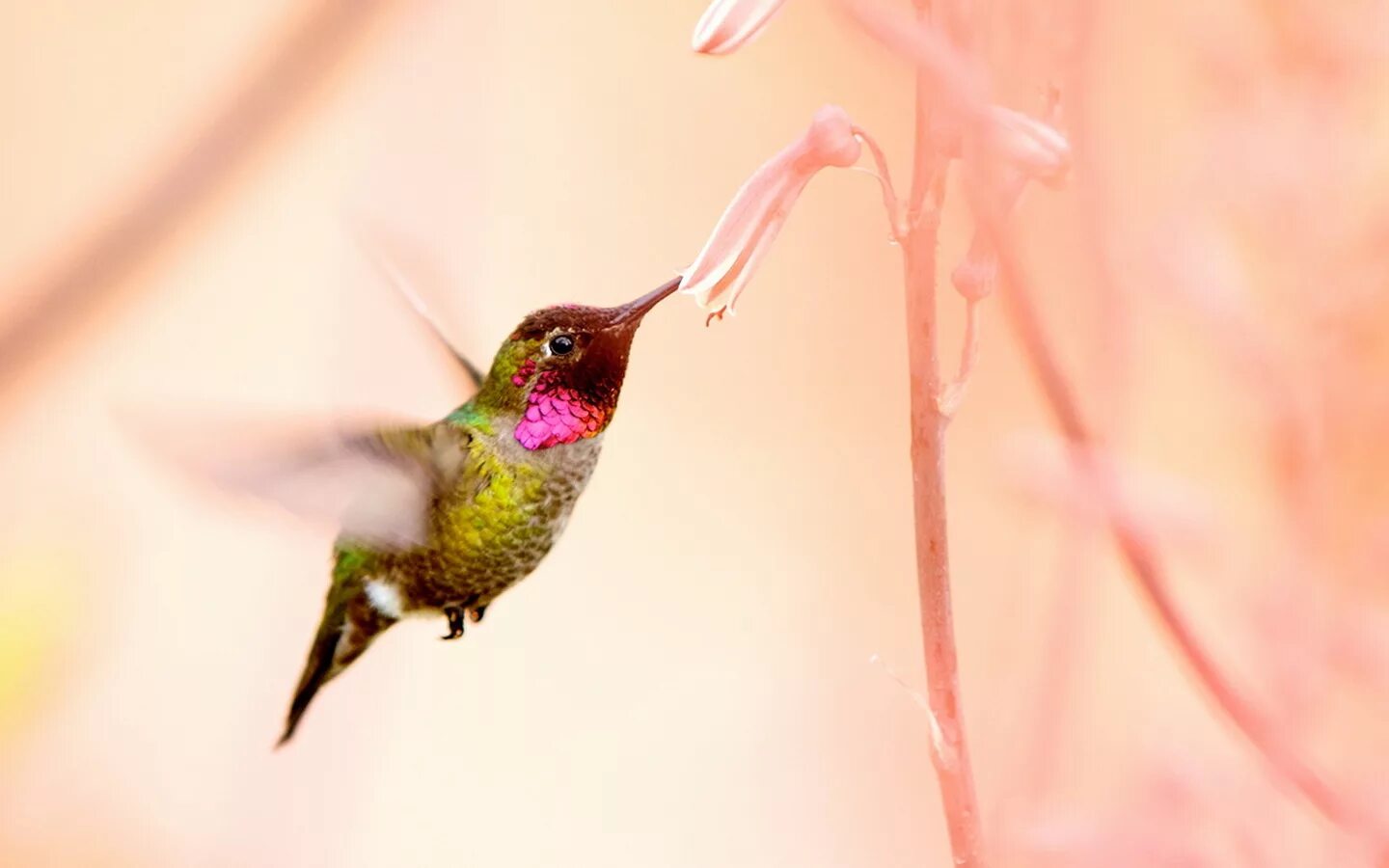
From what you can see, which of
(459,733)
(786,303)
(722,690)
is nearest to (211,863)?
(459,733)

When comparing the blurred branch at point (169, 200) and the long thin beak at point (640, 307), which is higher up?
the blurred branch at point (169, 200)

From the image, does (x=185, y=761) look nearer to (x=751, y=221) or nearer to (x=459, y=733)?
(x=459, y=733)

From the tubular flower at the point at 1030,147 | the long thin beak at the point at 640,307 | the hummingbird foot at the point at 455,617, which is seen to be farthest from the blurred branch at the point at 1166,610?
the hummingbird foot at the point at 455,617

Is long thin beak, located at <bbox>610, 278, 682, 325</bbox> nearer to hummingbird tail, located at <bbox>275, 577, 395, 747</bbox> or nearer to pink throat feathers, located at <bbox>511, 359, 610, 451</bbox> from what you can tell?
pink throat feathers, located at <bbox>511, 359, 610, 451</bbox>

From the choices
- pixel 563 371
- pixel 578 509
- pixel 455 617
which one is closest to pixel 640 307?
pixel 563 371

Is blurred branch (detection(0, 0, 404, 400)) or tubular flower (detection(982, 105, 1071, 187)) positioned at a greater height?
blurred branch (detection(0, 0, 404, 400))

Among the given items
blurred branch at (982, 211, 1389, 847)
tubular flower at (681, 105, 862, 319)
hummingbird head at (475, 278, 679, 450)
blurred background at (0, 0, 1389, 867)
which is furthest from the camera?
blurred background at (0, 0, 1389, 867)

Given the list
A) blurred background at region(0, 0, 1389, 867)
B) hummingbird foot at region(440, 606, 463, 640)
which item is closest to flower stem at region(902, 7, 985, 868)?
hummingbird foot at region(440, 606, 463, 640)

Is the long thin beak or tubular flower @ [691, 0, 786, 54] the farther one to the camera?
the long thin beak

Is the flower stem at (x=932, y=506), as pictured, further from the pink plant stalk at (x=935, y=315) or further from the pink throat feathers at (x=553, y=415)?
the pink throat feathers at (x=553, y=415)
